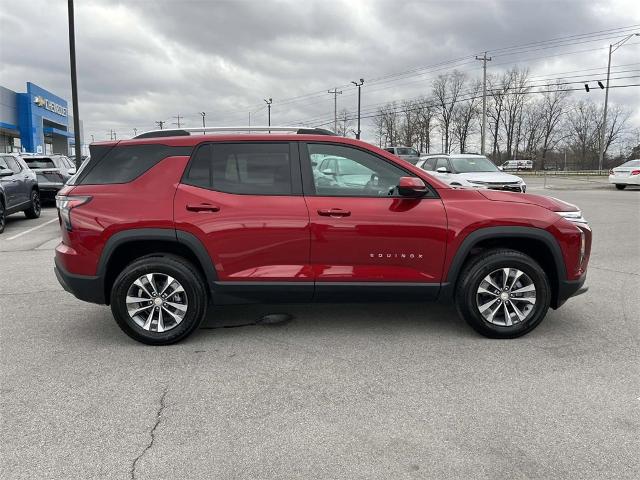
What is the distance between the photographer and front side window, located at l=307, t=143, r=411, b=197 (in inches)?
168

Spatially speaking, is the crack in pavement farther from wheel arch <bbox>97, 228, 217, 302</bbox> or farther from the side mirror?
the side mirror

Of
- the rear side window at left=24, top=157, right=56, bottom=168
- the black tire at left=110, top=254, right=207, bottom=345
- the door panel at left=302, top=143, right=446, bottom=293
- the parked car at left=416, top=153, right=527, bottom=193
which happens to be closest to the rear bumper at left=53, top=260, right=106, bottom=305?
the black tire at left=110, top=254, right=207, bottom=345

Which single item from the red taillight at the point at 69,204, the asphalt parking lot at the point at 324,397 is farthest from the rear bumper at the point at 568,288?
the red taillight at the point at 69,204

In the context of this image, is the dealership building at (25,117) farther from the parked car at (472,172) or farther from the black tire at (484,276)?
the black tire at (484,276)

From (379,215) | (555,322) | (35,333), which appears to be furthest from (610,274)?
(35,333)

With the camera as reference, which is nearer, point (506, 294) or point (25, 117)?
point (506, 294)

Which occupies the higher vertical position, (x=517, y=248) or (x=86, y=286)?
(x=517, y=248)

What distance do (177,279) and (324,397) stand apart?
1607 mm

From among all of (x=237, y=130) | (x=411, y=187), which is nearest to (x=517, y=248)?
(x=411, y=187)

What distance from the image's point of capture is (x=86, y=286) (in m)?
4.25

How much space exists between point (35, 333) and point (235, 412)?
2516 mm

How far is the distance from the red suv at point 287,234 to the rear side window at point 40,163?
13.3 metres

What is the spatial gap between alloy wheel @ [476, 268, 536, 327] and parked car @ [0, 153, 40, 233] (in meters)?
10.4

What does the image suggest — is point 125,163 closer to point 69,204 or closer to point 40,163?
point 69,204
